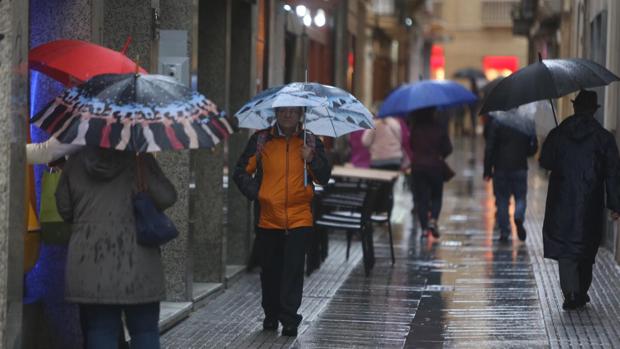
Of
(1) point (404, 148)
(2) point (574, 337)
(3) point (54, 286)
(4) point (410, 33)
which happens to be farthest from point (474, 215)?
(4) point (410, 33)

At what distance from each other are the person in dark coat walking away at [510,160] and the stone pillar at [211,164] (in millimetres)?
4997

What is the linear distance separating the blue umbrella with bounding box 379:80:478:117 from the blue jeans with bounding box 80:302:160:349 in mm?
10561

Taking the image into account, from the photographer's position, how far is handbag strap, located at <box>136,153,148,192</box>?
7.39 meters

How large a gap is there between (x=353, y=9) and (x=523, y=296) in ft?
52.7

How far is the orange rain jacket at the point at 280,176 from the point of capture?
399 inches

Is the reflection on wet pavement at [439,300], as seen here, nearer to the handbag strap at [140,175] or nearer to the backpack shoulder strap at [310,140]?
the backpack shoulder strap at [310,140]

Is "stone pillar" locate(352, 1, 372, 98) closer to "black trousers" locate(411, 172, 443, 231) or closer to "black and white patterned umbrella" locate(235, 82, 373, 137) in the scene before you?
"black trousers" locate(411, 172, 443, 231)

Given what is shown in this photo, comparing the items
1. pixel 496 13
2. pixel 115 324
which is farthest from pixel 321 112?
pixel 496 13

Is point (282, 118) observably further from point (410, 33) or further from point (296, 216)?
point (410, 33)

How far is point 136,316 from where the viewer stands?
7.39 metres

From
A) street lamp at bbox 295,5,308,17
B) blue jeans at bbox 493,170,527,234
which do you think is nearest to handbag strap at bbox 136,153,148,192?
street lamp at bbox 295,5,308,17

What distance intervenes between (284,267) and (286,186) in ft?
2.03

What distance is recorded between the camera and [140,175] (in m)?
7.42

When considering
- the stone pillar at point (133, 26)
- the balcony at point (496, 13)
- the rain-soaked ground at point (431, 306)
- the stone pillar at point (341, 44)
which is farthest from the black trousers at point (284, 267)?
the balcony at point (496, 13)
